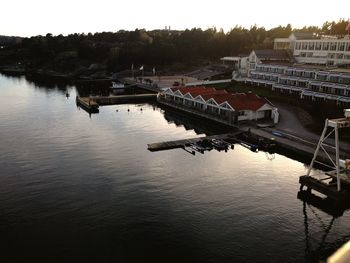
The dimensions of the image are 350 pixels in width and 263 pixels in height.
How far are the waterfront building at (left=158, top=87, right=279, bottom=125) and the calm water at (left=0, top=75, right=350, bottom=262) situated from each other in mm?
19335

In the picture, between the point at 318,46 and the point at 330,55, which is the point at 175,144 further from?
the point at 318,46

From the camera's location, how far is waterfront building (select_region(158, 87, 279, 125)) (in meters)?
93.7

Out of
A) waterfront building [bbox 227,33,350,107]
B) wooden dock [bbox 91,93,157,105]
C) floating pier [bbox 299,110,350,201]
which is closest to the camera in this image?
floating pier [bbox 299,110,350,201]

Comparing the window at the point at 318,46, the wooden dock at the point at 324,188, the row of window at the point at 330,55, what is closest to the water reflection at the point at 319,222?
the wooden dock at the point at 324,188

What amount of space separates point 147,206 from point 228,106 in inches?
2079

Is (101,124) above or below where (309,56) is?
below

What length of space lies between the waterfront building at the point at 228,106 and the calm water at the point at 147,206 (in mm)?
19335

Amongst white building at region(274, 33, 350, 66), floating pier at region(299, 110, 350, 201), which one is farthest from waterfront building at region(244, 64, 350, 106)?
floating pier at region(299, 110, 350, 201)

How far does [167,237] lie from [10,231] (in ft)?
64.8

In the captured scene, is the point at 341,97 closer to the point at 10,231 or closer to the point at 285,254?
the point at 285,254

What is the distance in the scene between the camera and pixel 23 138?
81500mm

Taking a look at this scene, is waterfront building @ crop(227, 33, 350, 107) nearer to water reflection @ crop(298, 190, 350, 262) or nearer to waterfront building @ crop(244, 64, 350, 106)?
waterfront building @ crop(244, 64, 350, 106)

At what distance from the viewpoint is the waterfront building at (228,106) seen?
307ft

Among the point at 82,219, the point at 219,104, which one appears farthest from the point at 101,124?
the point at 82,219
